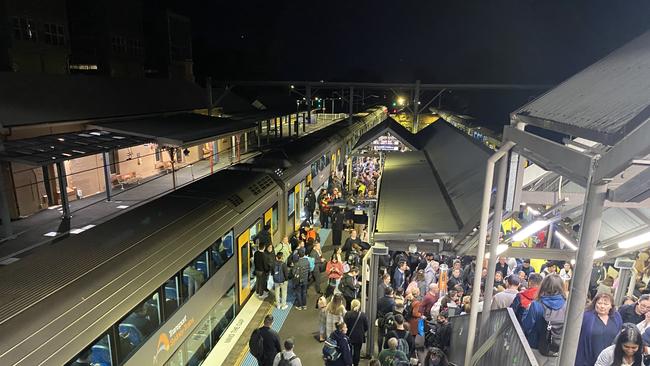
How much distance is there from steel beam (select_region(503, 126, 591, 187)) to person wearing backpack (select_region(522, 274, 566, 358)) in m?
1.81

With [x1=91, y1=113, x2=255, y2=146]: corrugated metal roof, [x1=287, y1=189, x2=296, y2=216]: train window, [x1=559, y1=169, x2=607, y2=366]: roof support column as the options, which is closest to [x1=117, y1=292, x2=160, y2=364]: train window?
[x1=559, y1=169, x2=607, y2=366]: roof support column

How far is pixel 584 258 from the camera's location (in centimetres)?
212

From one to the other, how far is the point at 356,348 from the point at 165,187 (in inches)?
417

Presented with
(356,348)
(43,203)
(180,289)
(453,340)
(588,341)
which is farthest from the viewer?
(43,203)

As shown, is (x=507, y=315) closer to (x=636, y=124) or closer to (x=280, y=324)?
(x=636, y=124)

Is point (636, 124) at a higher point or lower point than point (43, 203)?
higher

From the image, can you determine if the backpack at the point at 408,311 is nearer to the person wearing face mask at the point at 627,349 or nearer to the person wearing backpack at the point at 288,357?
the person wearing backpack at the point at 288,357

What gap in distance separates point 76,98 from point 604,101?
15509 millimetres

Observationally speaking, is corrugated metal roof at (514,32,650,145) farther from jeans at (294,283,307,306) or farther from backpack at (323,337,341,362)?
jeans at (294,283,307,306)

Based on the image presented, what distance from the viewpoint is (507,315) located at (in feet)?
13.7

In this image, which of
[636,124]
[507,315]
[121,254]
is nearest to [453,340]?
[507,315]

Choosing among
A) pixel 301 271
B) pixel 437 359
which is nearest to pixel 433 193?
pixel 301 271

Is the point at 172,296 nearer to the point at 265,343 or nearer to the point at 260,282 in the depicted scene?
the point at 265,343

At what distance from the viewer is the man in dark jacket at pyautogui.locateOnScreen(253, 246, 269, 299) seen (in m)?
9.15
